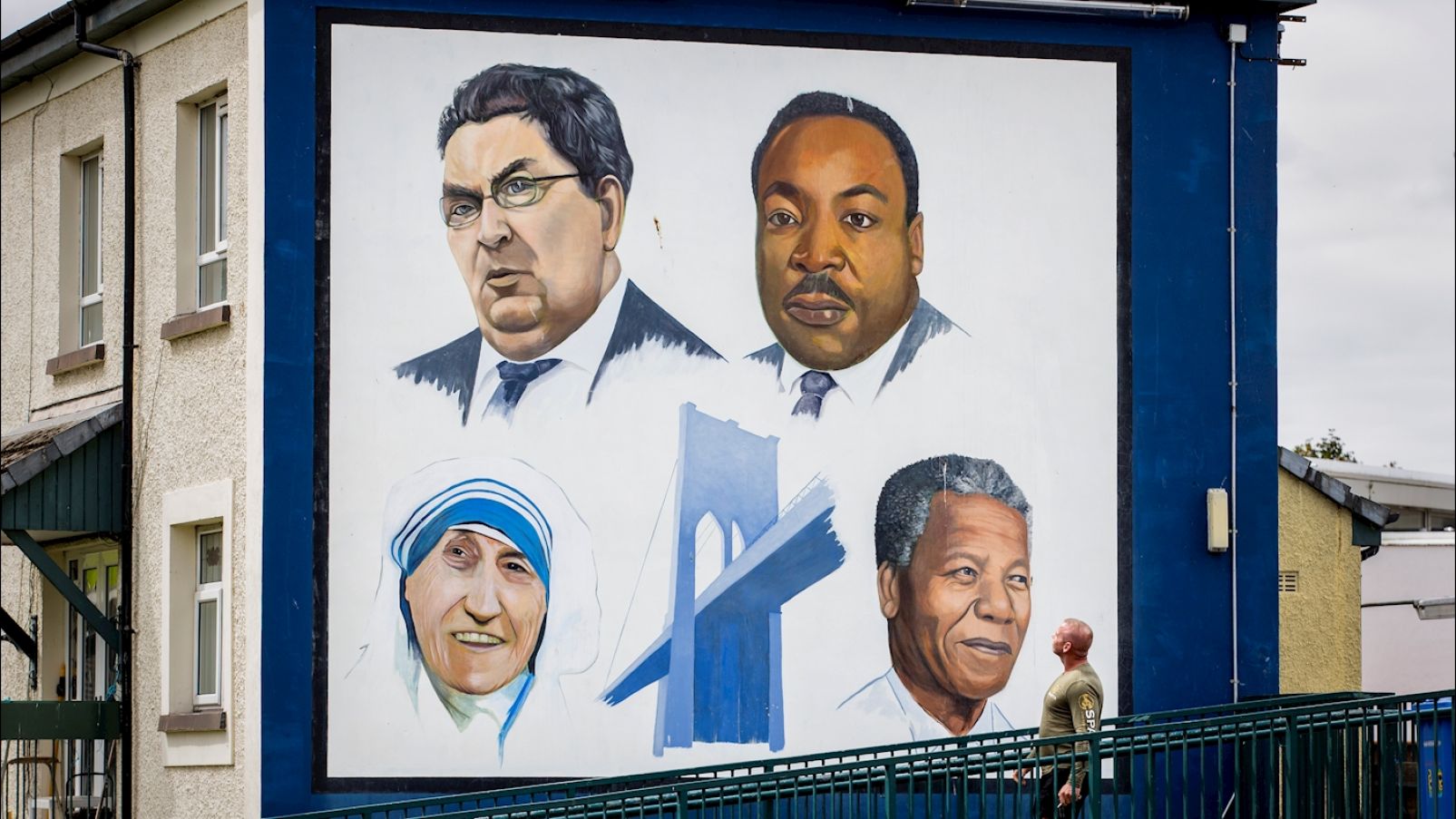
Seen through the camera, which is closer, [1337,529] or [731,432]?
[731,432]

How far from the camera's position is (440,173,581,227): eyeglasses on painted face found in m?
16.3

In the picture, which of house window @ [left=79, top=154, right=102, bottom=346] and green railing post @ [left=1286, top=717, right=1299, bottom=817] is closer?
green railing post @ [left=1286, top=717, right=1299, bottom=817]

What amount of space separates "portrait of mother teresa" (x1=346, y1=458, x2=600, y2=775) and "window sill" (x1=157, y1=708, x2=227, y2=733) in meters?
1.18

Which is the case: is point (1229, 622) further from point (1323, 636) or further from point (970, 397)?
point (1323, 636)

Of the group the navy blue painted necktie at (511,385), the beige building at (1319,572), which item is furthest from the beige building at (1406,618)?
the navy blue painted necktie at (511,385)

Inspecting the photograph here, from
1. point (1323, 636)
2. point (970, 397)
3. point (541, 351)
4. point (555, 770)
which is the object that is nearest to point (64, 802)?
point (555, 770)

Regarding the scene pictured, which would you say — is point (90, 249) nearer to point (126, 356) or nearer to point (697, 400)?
point (126, 356)

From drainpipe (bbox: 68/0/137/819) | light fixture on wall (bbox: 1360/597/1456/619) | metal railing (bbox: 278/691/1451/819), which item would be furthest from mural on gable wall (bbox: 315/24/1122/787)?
light fixture on wall (bbox: 1360/597/1456/619)

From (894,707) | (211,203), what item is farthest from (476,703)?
(211,203)

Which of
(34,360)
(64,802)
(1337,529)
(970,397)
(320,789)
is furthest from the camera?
(1337,529)

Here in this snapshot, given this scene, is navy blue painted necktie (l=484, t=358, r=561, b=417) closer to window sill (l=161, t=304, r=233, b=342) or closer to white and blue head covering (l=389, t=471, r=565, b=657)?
white and blue head covering (l=389, t=471, r=565, b=657)

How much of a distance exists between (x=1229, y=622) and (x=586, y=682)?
532cm

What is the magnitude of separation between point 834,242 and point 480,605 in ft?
13.2

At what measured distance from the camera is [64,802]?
58.8 feet
